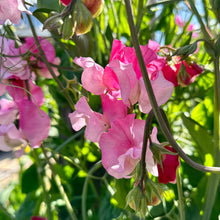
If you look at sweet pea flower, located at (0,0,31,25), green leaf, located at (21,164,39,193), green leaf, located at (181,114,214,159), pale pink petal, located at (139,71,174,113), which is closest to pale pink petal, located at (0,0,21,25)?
sweet pea flower, located at (0,0,31,25)

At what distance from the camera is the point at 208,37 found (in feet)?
1.02

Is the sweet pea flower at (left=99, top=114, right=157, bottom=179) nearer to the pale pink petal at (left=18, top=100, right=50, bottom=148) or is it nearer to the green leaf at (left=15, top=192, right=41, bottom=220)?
the pale pink petal at (left=18, top=100, right=50, bottom=148)

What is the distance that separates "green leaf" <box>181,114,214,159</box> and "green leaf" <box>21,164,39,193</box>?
0.26 meters

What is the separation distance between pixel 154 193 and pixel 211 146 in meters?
0.19

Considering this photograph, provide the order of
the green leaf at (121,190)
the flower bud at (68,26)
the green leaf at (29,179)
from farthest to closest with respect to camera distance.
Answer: the green leaf at (29,179), the green leaf at (121,190), the flower bud at (68,26)

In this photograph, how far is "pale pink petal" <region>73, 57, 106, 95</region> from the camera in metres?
0.22

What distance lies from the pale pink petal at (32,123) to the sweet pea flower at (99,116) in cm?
13

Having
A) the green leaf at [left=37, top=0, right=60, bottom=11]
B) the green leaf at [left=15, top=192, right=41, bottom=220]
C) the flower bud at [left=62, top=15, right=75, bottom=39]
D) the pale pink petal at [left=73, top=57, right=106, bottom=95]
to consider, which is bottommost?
the green leaf at [left=15, top=192, right=41, bottom=220]

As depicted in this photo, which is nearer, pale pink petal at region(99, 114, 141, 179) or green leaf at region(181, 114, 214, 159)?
pale pink petal at region(99, 114, 141, 179)

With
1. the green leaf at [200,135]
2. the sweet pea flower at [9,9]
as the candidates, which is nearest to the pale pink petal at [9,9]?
Answer: the sweet pea flower at [9,9]

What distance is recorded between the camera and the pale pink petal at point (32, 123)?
14.2 inches

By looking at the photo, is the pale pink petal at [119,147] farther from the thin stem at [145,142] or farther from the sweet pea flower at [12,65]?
the sweet pea flower at [12,65]

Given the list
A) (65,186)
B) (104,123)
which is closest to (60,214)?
(65,186)

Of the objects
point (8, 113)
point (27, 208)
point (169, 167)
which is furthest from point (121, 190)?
point (27, 208)
